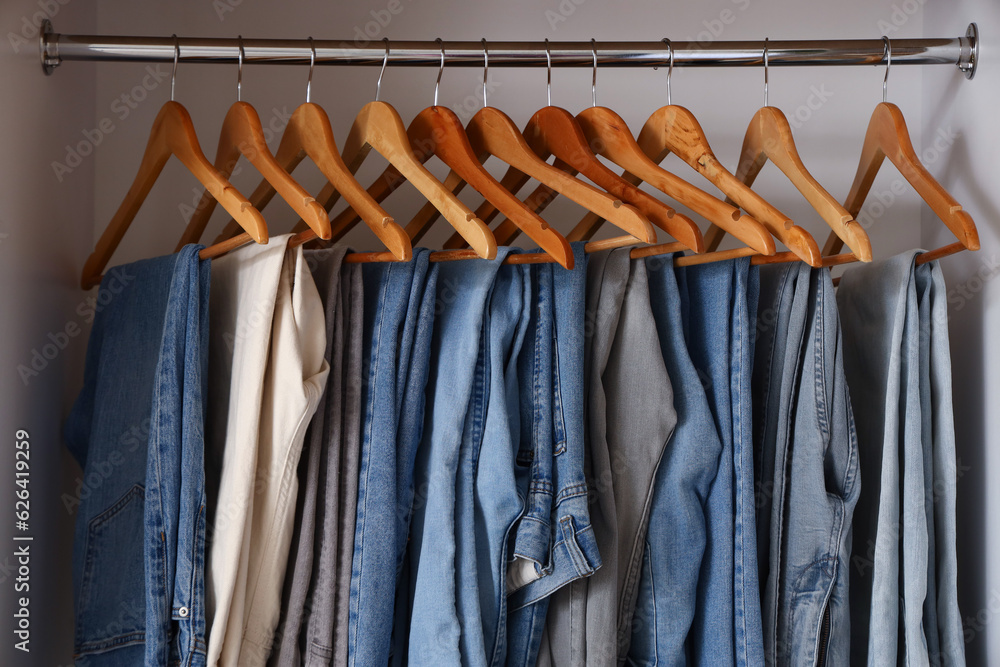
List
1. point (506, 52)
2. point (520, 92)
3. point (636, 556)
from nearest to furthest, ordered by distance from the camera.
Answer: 1. point (636, 556)
2. point (506, 52)
3. point (520, 92)

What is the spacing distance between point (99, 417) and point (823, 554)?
Result: 3.44 feet

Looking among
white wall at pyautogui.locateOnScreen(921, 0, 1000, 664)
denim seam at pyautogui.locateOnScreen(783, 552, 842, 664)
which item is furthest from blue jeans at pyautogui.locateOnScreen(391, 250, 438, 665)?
white wall at pyautogui.locateOnScreen(921, 0, 1000, 664)

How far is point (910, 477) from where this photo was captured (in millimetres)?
1056

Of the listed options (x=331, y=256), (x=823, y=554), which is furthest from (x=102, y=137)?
(x=823, y=554)

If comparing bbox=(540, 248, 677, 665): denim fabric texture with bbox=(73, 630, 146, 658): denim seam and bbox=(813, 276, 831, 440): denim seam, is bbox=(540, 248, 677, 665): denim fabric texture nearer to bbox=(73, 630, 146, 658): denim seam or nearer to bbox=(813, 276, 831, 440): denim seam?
bbox=(813, 276, 831, 440): denim seam

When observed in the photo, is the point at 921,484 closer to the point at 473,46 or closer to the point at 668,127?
the point at 668,127

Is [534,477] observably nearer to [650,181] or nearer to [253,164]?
[650,181]

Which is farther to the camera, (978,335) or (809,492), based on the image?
(978,335)

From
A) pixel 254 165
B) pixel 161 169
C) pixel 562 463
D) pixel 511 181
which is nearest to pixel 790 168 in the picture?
pixel 511 181

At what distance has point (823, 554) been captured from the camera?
3.48ft

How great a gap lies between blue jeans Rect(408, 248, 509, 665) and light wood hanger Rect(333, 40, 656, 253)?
10 cm

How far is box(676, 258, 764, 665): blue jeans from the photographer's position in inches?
40.7

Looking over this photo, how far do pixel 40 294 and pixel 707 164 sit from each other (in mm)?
1002

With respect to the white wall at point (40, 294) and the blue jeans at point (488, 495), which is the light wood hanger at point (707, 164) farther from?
the white wall at point (40, 294)
